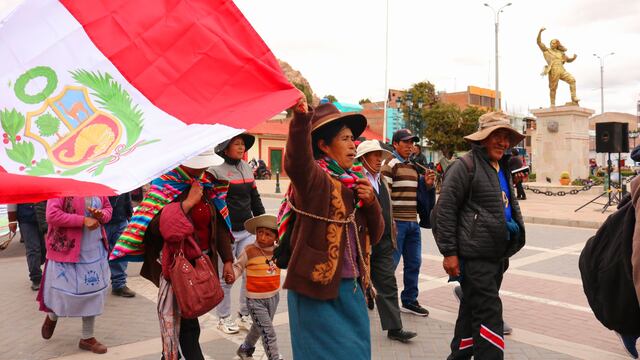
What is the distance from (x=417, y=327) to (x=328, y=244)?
294cm

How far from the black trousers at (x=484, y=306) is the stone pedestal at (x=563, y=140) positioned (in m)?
24.3

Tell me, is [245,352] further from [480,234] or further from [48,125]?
[48,125]

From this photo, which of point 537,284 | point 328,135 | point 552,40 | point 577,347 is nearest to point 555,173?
point 552,40

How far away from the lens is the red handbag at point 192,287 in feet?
10.9

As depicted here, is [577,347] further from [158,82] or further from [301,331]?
[158,82]

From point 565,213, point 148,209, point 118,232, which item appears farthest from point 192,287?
point 565,213

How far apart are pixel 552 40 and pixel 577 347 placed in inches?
1005

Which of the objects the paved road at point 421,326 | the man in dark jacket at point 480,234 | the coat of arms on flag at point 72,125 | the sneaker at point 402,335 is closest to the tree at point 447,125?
the paved road at point 421,326

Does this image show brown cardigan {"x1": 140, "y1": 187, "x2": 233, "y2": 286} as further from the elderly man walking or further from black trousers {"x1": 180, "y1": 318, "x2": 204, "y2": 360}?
the elderly man walking

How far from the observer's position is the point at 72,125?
2.57 metres

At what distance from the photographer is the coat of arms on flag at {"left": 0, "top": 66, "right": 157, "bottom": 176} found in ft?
7.90

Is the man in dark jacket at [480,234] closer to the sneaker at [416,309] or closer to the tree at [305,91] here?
the tree at [305,91]

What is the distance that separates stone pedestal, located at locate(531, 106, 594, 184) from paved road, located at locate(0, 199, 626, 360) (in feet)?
65.7

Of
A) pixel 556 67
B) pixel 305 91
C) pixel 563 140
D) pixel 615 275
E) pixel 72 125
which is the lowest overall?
pixel 615 275
